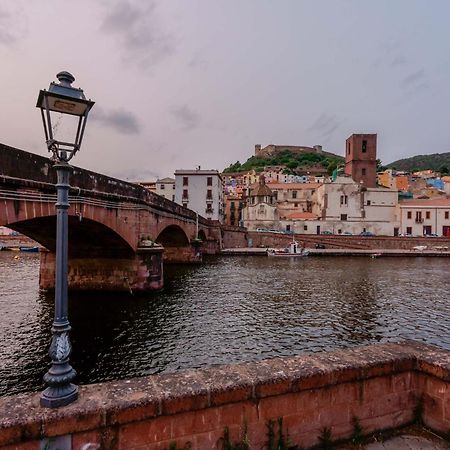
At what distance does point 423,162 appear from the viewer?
17625 centimetres

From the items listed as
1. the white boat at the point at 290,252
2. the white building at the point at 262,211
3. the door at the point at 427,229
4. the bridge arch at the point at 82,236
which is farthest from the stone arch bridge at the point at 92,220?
the door at the point at 427,229

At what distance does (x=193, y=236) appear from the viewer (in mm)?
39375

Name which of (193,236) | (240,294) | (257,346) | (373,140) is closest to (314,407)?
(257,346)

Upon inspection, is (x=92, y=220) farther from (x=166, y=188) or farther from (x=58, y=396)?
(x=166, y=188)

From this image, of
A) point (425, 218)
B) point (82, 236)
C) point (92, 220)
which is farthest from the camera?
point (425, 218)

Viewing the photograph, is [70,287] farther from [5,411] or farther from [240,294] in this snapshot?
[5,411]

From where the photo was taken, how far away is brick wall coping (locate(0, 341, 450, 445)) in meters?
3.30

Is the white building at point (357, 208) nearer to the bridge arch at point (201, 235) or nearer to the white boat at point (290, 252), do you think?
the white boat at point (290, 252)

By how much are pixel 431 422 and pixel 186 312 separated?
42.3 feet

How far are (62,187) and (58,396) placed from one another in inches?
92.7

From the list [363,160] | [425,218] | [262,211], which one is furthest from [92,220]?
[363,160]

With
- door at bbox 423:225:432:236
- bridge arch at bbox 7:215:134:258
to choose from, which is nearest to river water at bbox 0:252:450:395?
bridge arch at bbox 7:215:134:258

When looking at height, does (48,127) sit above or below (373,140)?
below

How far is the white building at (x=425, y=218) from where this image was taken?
63875 millimetres
